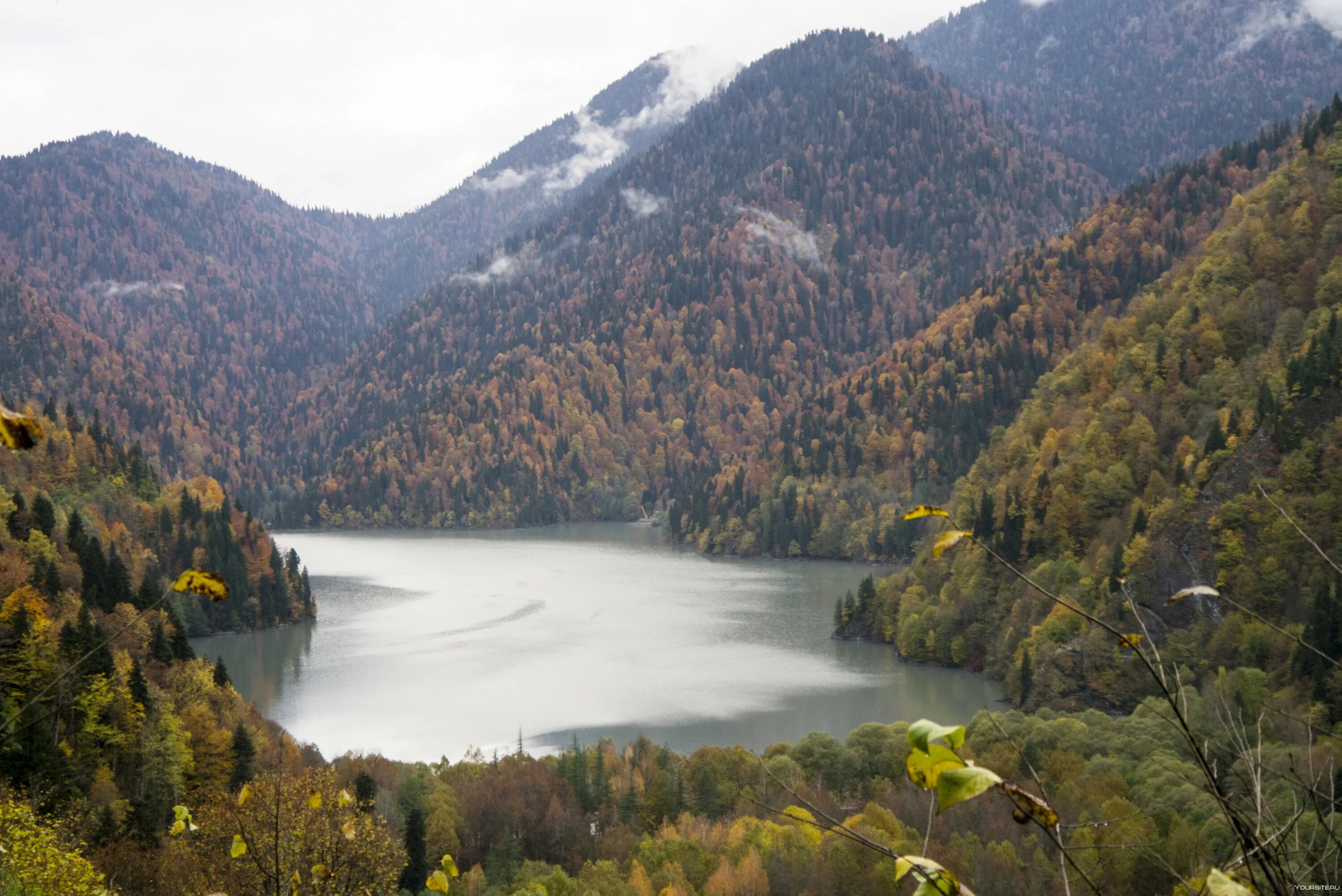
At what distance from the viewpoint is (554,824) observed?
36.8m

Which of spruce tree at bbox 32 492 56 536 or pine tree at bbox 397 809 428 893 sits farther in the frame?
spruce tree at bbox 32 492 56 536

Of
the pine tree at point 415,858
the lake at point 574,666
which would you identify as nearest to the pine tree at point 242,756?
the lake at point 574,666

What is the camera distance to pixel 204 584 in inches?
157

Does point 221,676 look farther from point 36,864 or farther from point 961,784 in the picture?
point 961,784

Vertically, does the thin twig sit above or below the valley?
above

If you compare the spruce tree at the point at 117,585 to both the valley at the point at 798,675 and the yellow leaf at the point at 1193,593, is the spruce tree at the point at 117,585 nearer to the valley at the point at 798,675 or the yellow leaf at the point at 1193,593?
the valley at the point at 798,675

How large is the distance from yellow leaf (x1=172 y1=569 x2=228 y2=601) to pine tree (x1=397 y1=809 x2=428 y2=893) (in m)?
29.4

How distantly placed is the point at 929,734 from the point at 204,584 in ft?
7.96

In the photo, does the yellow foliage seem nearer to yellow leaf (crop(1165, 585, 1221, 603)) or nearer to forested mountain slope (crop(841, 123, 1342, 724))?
yellow leaf (crop(1165, 585, 1221, 603))

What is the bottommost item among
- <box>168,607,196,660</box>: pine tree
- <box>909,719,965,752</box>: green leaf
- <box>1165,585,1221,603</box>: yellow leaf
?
<box>168,607,196,660</box>: pine tree

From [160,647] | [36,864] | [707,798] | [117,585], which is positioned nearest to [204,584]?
[36,864]

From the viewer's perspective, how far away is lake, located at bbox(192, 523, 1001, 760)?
→ 5503cm

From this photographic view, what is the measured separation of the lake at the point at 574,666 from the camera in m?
55.0

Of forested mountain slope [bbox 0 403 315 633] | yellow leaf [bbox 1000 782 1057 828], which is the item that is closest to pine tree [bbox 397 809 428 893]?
forested mountain slope [bbox 0 403 315 633]
